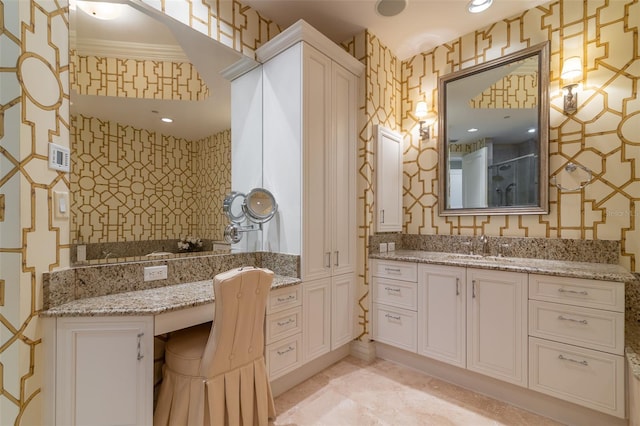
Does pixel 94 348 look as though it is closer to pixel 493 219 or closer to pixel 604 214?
pixel 493 219

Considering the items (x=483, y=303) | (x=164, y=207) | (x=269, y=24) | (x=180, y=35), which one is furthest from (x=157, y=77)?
(x=483, y=303)

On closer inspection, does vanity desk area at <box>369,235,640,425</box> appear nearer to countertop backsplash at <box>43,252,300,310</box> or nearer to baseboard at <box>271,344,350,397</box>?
baseboard at <box>271,344,350,397</box>

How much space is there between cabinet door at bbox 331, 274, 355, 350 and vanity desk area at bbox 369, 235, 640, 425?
0.78 feet

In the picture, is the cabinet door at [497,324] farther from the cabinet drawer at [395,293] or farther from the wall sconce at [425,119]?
the wall sconce at [425,119]

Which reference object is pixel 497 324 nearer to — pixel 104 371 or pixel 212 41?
pixel 104 371

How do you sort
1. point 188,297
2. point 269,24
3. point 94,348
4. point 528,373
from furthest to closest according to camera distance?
point 269,24
point 528,373
point 188,297
point 94,348

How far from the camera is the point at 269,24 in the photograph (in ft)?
7.74

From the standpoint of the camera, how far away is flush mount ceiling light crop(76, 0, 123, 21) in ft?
5.06

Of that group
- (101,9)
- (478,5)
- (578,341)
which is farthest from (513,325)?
(101,9)

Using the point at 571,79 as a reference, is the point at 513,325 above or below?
below

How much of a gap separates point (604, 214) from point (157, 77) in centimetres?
323

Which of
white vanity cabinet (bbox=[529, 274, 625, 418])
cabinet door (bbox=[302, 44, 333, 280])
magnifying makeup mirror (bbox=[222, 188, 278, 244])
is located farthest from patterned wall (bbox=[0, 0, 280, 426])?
white vanity cabinet (bbox=[529, 274, 625, 418])

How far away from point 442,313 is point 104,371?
2096 millimetres

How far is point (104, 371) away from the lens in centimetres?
126
